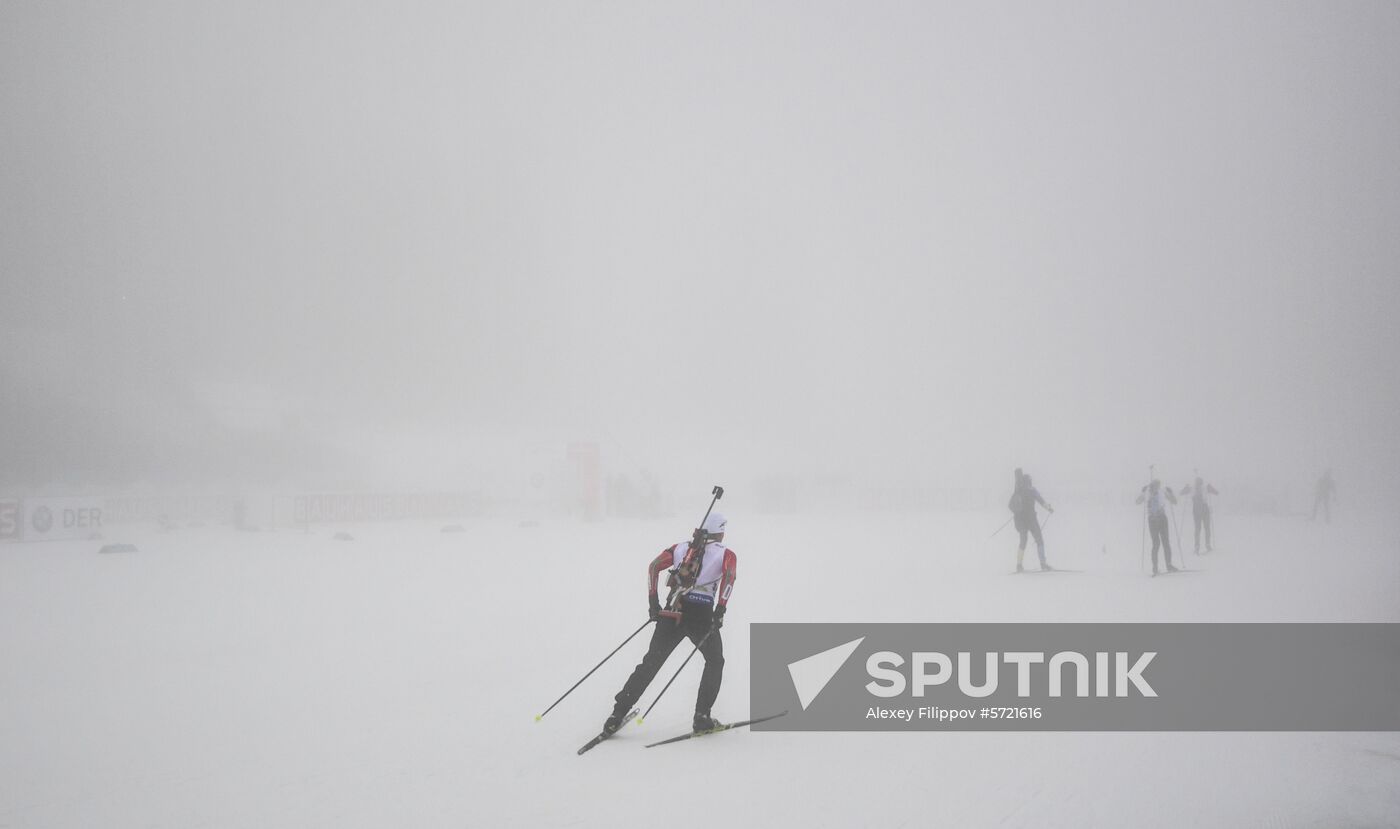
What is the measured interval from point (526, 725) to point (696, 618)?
1812mm

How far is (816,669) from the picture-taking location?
6.82m

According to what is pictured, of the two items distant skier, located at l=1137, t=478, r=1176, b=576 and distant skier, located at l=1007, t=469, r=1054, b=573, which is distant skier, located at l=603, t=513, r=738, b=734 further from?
distant skier, located at l=1137, t=478, r=1176, b=576

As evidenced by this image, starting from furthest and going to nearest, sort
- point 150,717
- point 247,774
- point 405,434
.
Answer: point 405,434, point 150,717, point 247,774

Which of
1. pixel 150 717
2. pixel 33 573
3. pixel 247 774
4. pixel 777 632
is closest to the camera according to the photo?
pixel 247 774

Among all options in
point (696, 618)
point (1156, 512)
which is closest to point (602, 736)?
point (696, 618)

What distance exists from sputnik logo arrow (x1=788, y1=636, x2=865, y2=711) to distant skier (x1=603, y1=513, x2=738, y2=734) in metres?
1.18

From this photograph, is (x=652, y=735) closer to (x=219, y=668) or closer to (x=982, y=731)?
(x=982, y=731)

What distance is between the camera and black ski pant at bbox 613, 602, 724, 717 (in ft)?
16.6

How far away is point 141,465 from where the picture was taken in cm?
4384

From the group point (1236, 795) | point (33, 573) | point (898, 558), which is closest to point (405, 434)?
point (33, 573)

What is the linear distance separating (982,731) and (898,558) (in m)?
11.8

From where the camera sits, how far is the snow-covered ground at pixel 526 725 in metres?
3.99

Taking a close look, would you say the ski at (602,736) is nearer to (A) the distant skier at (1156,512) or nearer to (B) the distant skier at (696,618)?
(B) the distant skier at (696,618)

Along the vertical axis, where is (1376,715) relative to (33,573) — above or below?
above
